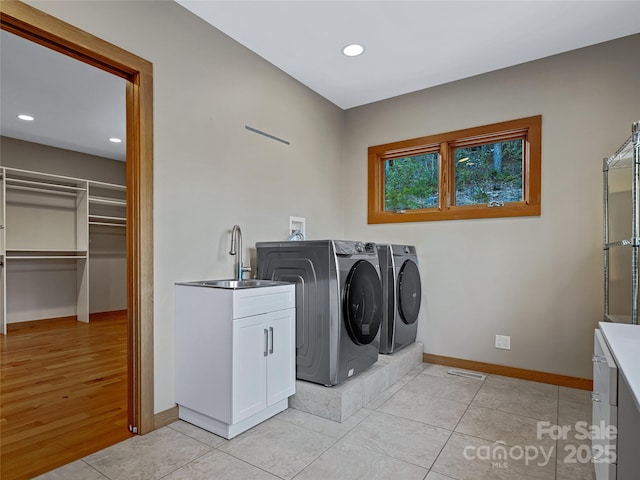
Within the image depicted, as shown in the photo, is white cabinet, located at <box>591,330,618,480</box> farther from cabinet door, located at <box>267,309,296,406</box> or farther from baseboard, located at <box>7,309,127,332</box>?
baseboard, located at <box>7,309,127,332</box>

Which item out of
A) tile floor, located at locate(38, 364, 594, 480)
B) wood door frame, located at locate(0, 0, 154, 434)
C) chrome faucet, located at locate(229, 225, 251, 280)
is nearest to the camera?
tile floor, located at locate(38, 364, 594, 480)

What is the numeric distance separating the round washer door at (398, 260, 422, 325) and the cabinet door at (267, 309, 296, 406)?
115 cm

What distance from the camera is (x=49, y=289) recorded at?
16.6 ft

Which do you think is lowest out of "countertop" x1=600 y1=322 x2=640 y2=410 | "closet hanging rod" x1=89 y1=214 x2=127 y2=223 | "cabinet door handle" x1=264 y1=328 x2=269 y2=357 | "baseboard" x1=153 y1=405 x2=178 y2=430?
"baseboard" x1=153 y1=405 x2=178 y2=430

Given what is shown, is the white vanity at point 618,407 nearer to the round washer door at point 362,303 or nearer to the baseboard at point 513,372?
the round washer door at point 362,303

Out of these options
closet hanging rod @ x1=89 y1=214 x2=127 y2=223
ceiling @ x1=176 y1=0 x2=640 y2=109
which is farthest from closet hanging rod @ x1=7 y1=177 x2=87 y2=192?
ceiling @ x1=176 y1=0 x2=640 y2=109

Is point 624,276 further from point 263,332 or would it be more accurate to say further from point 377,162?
point 263,332

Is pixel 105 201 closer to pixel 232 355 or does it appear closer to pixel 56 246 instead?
pixel 56 246

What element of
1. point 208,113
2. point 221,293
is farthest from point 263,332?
point 208,113

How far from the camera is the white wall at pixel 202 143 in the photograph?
2.06m

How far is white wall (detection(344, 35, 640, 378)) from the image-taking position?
2.65 metres

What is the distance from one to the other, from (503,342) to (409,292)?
0.85 m

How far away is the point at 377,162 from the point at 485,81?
1.20 metres

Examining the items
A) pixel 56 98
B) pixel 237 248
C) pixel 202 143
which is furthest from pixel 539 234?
pixel 56 98
